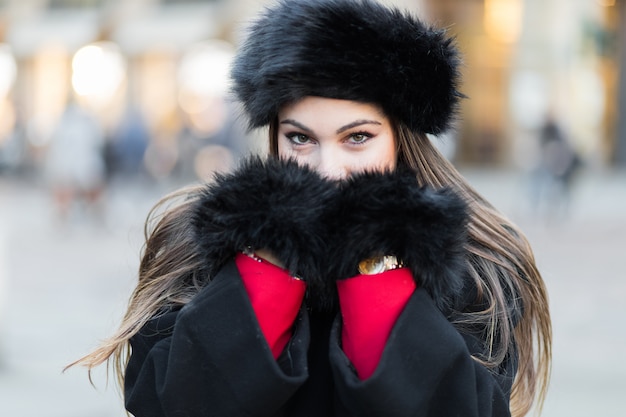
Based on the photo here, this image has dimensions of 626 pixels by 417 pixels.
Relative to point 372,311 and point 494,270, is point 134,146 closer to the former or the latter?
point 494,270

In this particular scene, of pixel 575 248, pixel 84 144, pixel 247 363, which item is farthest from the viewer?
pixel 84 144

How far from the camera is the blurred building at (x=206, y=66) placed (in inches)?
966

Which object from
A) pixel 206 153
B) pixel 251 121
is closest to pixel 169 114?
pixel 206 153

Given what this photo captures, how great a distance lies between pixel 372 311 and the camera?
1.88 meters

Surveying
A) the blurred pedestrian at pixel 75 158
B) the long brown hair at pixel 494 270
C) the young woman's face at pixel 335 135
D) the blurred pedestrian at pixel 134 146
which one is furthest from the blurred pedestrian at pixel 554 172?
the young woman's face at pixel 335 135

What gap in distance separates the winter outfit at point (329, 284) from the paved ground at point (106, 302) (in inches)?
39.4

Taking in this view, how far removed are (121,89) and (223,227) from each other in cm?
2643

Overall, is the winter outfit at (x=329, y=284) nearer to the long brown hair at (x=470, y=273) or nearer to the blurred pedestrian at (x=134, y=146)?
the long brown hair at (x=470, y=273)

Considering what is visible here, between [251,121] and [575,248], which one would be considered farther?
[575,248]

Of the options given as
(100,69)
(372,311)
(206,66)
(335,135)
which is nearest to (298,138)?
(335,135)

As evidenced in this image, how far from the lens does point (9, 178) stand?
2548cm

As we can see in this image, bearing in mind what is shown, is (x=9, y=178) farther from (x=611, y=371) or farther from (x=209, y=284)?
(x=209, y=284)

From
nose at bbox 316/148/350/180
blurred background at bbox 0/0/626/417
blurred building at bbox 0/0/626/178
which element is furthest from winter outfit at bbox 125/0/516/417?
blurred building at bbox 0/0/626/178

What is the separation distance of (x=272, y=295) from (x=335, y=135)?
0.38 m
